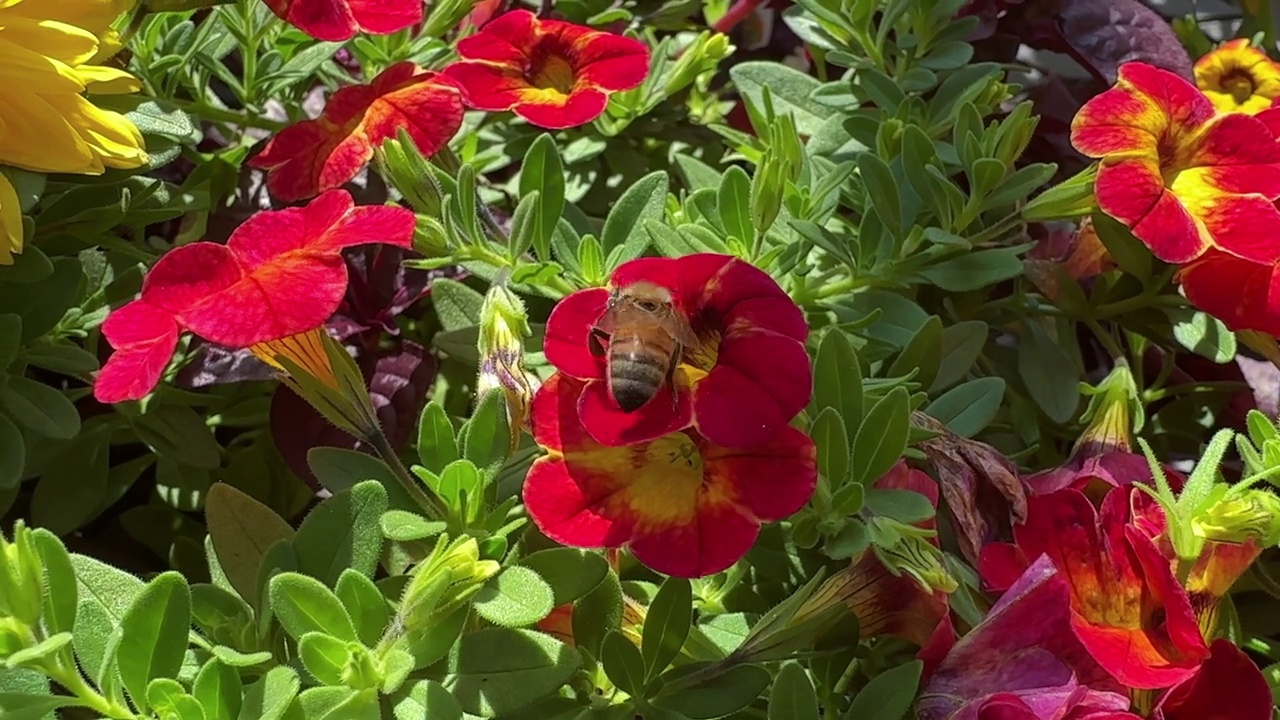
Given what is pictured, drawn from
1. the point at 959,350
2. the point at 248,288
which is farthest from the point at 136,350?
the point at 959,350

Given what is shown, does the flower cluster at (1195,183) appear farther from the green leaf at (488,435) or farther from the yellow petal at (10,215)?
the yellow petal at (10,215)

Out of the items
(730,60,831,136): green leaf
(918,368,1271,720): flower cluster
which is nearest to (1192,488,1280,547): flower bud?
(918,368,1271,720): flower cluster

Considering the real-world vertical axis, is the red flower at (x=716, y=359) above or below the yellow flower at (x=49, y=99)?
below

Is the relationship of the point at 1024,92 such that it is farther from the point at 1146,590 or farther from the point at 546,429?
the point at 546,429

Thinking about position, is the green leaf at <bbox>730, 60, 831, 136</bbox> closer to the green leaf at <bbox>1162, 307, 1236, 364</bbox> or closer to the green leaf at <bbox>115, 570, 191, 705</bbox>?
the green leaf at <bbox>1162, 307, 1236, 364</bbox>


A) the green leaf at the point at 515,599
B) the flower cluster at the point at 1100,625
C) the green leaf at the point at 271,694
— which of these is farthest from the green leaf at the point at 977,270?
the green leaf at the point at 271,694

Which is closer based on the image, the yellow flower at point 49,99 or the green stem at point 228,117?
the yellow flower at point 49,99

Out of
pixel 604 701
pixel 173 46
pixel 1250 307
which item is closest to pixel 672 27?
pixel 173 46
